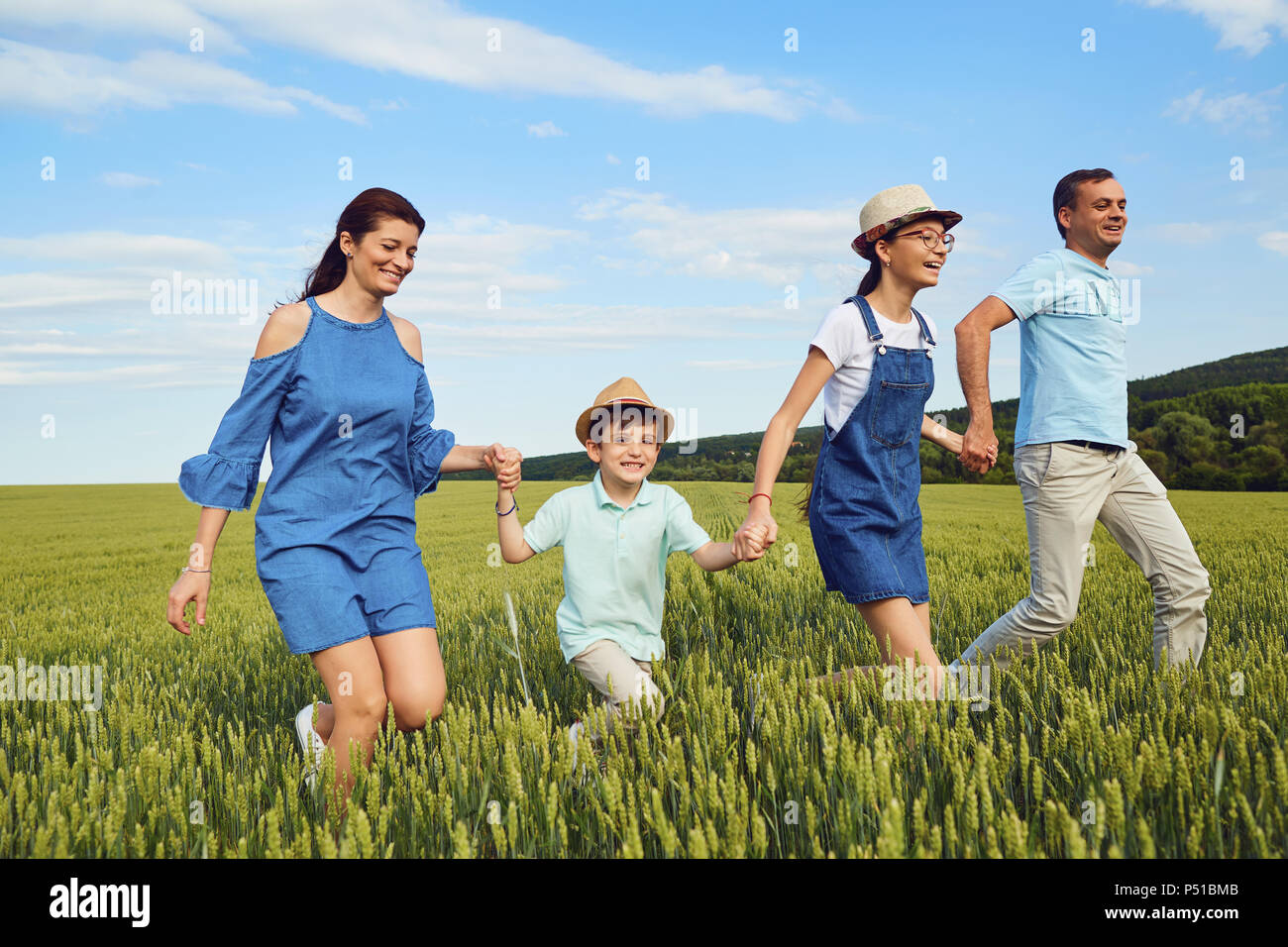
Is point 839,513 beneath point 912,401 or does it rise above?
beneath

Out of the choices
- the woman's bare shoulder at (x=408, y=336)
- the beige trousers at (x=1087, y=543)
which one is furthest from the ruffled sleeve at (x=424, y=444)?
the beige trousers at (x=1087, y=543)

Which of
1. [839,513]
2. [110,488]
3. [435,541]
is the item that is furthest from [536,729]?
[110,488]

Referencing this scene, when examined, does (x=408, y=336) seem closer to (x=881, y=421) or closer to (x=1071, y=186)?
(x=881, y=421)

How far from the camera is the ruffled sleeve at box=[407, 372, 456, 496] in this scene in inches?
145

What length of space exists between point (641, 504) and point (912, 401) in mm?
1200

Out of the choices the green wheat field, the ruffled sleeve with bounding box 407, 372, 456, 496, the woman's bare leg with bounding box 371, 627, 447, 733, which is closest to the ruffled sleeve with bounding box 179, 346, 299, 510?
the ruffled sleeve with bounding box 407, 372, 456, 496

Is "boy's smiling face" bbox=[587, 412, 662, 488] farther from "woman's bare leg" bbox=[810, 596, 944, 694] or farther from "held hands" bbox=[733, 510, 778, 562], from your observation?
"woman's bare leg" bbox=[810, 596, 944, 694]

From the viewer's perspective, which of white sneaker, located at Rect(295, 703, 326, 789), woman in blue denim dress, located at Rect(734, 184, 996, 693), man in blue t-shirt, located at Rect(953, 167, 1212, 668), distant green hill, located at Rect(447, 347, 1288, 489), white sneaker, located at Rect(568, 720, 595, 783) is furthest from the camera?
distant green hill, located at Rect(447, 347, 1288, 489)

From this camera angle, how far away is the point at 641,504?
3.56 m

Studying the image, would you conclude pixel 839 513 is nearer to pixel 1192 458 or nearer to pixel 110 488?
pixel 1192 458

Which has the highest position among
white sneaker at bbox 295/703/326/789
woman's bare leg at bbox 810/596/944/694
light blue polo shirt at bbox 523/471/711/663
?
light blue polo shirt at bbox 523/471/711/663

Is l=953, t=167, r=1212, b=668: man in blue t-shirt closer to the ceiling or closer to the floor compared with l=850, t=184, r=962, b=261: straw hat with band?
closer to the floor

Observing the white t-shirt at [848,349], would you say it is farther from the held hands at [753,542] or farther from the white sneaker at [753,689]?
the white sneaker at [753,689]

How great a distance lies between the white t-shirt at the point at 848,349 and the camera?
3.48 m
